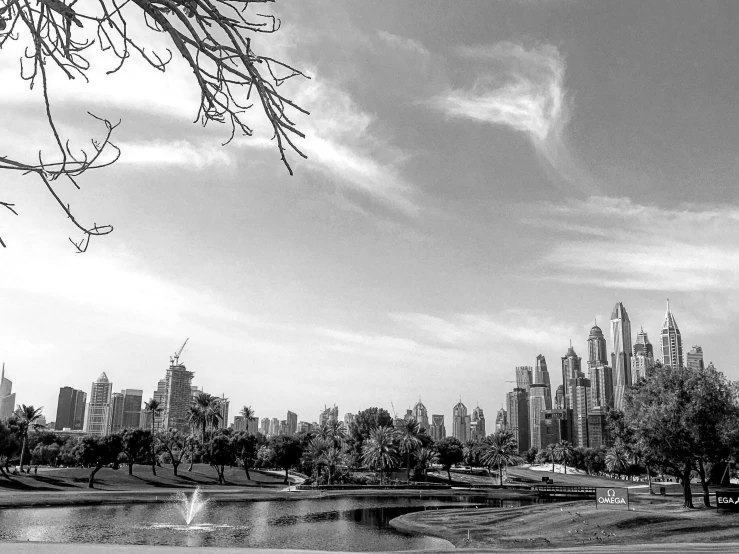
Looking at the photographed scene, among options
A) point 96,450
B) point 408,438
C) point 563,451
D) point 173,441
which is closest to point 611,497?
point 96,450

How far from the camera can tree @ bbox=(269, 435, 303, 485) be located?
112812 millimetres

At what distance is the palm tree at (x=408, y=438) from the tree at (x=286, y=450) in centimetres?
1851

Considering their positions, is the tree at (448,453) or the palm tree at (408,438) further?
the tree at (448,453)

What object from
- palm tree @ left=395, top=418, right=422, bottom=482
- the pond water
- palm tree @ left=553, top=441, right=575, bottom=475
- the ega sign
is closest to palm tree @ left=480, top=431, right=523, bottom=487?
palm tree @ left=395, top=418, right=422, bottom=482

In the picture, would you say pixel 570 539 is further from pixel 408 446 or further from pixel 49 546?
pixel 408 446


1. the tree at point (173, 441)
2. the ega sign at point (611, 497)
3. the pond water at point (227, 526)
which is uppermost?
the tree at point (173, 441)

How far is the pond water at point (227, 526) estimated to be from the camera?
43.0 m

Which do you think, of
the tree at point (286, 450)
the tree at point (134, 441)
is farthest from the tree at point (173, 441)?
the tree at point (286, 450)

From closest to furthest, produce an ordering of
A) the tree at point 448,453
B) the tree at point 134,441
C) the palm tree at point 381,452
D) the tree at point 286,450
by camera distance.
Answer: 1. the tree at point 134,441
2. the palm tree at point 381,452
3. the tree at point 286,450
4. the tree at point 448,453

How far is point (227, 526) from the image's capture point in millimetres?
51625

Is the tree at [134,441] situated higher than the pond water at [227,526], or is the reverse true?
the tree at [134,441]

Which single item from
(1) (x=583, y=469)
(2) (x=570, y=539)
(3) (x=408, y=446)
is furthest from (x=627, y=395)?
(1) (x=583, y=469)

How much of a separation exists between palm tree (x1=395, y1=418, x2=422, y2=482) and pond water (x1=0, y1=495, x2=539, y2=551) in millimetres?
45389

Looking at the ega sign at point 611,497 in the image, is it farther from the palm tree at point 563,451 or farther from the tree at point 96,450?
the palm tree at point 563,451
